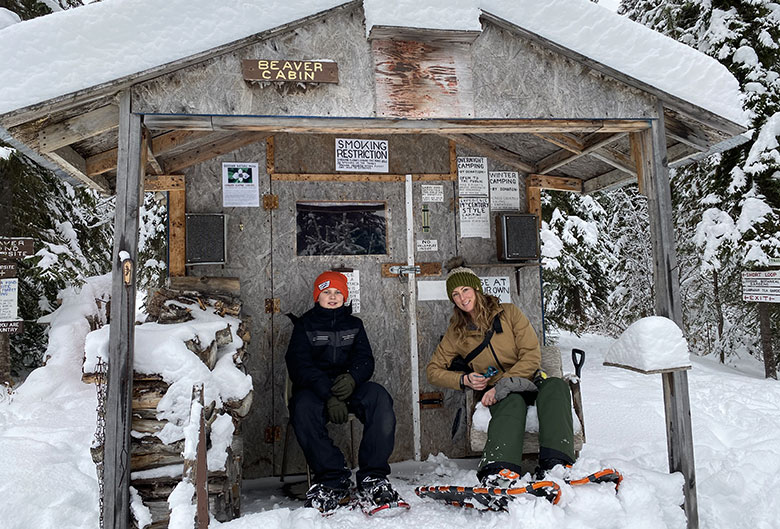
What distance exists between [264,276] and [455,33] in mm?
2535

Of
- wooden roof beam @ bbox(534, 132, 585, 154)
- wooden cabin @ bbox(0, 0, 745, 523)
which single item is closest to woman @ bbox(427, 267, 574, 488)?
wooden cabin @ bbox(0, 0, 745, 523)

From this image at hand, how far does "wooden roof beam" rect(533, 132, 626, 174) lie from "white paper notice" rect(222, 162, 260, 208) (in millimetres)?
2674

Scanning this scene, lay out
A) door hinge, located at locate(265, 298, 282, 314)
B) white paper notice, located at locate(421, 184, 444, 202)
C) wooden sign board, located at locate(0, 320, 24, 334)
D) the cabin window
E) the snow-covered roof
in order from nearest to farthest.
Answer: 1. the snow-covered roof
2. door hinge, located at locate(265, 298, 282, 314)
3. the cabin window
4. white paper notice, located at locate(421, 184, 444, 202)
5. wooden sign board, located at locate(0, 320, 24, 334)

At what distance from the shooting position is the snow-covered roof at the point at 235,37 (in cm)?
264

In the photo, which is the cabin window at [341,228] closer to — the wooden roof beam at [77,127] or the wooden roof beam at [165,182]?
the wooden roof beam at [165,182]

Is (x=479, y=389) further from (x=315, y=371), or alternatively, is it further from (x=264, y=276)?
(x=264, y=276)

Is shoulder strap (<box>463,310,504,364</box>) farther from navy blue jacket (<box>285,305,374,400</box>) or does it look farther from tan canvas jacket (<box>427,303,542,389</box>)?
navy blue jacket (<box>285,305,374,400</box>)

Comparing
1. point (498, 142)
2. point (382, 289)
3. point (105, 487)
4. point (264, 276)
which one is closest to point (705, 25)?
point (498, 142)

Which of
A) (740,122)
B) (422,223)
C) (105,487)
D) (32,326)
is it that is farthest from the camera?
(32,326)

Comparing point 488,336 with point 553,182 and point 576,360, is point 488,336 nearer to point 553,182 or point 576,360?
point 576,360

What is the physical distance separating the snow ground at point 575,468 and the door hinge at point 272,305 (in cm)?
142

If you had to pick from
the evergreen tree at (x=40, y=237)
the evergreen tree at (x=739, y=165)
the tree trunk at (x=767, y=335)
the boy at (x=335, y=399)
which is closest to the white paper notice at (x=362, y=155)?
the boy at (x=335, y=399)

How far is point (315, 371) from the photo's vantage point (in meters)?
3.91

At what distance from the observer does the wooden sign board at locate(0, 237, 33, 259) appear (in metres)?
6.61
